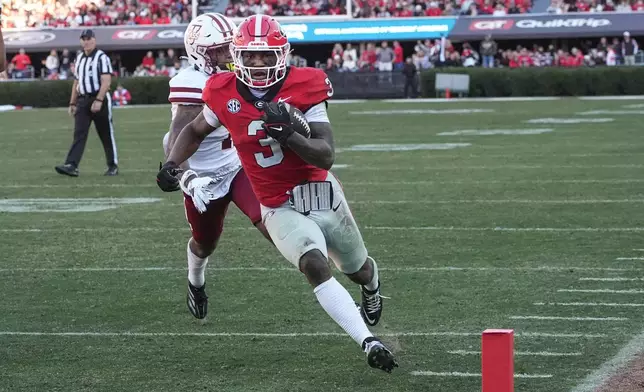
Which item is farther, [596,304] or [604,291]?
[604,291]

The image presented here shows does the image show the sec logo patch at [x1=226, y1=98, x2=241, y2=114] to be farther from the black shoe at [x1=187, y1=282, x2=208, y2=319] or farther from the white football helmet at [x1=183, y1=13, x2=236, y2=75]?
the black shoe at [x1=187, y1=282, x2=208, y2=319]

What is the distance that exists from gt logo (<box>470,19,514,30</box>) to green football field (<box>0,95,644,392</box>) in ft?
63.4

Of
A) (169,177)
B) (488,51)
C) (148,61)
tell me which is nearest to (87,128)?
(169,177)

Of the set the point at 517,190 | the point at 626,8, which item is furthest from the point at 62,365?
the point at 626,8

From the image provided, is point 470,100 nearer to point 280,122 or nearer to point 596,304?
point 596,304

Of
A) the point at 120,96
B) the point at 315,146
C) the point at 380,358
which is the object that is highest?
the point at 315,146

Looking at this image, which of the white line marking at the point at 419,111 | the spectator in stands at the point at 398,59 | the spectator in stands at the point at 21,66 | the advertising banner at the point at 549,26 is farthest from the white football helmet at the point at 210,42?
the spectator in stands at the point at 21,66

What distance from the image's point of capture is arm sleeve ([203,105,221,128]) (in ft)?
16.6

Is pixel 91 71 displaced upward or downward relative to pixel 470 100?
upward

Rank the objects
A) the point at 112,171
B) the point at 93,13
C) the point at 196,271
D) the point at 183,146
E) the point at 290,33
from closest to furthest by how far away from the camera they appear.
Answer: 1. the point at 183,146
2. the point at 196,271
3. the point at 112,171
4. the point at 290,33
5. the point at 93,13

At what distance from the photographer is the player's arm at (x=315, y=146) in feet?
15.0

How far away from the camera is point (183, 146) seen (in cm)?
525

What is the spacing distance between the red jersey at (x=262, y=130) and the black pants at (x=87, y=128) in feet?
26.6

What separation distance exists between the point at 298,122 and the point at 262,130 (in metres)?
0.26
